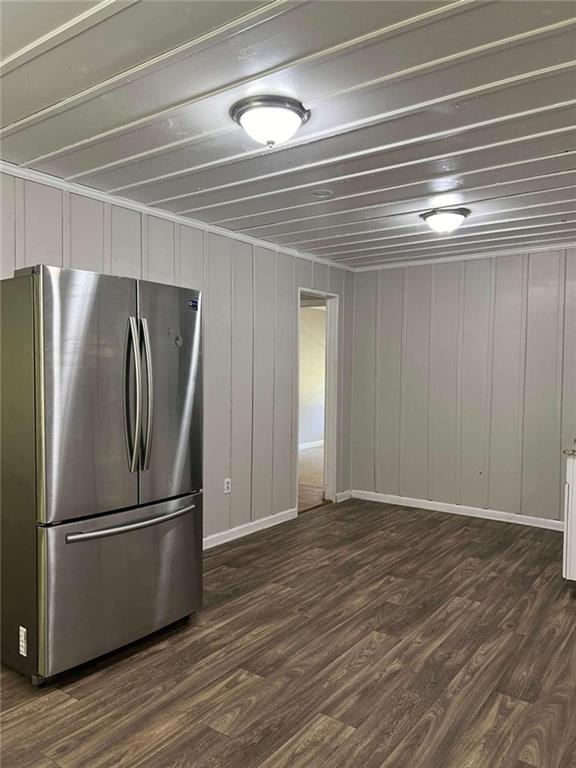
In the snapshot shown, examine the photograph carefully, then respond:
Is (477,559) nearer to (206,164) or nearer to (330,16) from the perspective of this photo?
(206,164)

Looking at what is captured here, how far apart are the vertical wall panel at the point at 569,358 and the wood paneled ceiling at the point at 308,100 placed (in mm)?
Answer: 1240

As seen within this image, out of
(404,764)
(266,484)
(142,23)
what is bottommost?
(404,764)

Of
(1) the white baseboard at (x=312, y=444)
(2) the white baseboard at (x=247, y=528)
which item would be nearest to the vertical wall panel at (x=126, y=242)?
(2) the white baseboard at (x=247, y=528)

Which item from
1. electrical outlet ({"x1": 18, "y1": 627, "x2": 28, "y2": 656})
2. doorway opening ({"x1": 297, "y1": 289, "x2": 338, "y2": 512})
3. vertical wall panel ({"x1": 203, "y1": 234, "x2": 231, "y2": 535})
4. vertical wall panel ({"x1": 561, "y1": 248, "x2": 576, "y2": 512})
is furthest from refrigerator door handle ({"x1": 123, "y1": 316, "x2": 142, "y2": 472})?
vertical wall panel ({"x1": 561, "y1": 248, "x2": 576, "y2": 512})

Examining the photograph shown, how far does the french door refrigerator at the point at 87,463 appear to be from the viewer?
2.46 metres

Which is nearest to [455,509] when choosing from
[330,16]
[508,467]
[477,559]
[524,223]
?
[508,467]

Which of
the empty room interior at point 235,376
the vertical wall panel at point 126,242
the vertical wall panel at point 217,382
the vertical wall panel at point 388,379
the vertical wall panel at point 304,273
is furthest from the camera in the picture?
the vertical wall panel at point 388,379

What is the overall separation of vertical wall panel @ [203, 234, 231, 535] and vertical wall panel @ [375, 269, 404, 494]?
78.4 inches

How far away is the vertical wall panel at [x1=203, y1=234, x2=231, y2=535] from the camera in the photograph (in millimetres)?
4348

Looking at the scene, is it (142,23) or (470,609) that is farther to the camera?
(470,609)

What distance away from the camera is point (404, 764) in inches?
80.3

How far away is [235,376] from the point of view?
15.1 ft

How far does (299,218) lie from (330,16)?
232 cm

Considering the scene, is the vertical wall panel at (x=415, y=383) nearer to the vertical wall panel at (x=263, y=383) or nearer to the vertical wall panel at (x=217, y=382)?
the vertical wall panel at (x=263, y=383)
